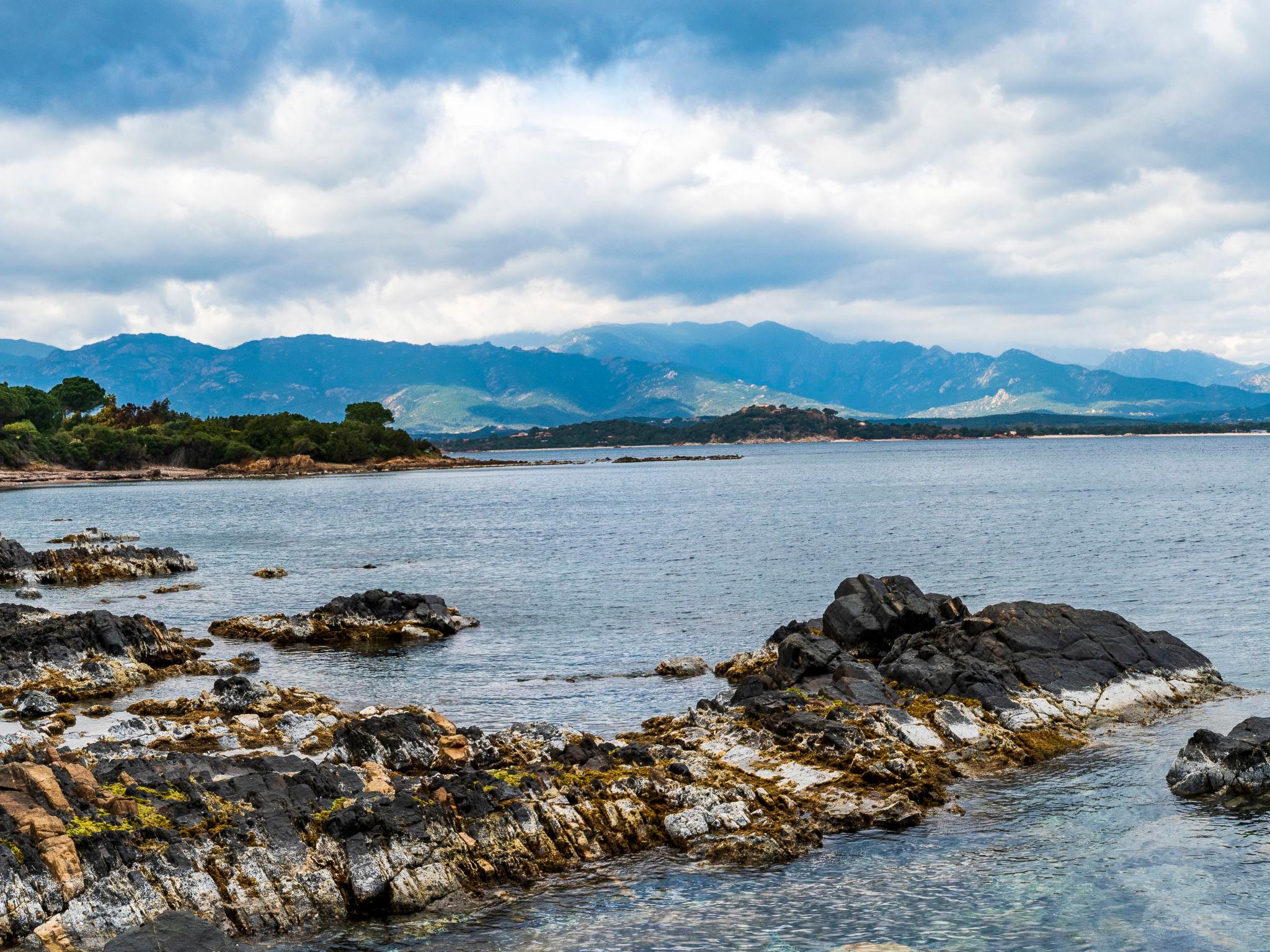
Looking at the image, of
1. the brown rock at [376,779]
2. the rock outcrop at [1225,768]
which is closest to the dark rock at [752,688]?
the rock outcrop at [1225,768]

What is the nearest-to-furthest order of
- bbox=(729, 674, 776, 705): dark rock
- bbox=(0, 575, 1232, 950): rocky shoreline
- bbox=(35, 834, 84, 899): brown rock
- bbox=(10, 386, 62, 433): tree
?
1. bbox=(35, 834, 84, 899): brown rock
2. bbox=(0, 575, 1232, 950): rocky shoreline
3. bbox=(729, 674, 776, 705): dark rock
4. bbox=(10, 386, 62, 433): tree

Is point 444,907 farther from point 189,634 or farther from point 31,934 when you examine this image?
point 189,634

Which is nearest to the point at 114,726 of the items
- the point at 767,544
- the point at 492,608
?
the point at 492,608

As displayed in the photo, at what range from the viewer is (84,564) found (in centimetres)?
6347

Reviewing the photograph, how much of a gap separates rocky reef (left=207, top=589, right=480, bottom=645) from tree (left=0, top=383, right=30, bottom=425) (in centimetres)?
16904

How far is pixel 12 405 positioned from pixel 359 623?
17610 centimetres

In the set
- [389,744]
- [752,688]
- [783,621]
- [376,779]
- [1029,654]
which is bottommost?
[783,621]

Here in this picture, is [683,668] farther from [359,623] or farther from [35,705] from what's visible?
[35,705]

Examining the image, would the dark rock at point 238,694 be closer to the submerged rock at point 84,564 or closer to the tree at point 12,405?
the submerged rock at point 84,564

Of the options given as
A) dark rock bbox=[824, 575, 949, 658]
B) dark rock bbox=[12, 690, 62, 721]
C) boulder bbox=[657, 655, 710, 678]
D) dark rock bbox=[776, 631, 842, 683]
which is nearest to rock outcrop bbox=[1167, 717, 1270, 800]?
dark rock bbox=[776, 631, 842, 683]

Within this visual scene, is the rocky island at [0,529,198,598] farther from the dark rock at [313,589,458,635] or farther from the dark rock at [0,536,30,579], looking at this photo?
the dark rock at [313,589,458,635]

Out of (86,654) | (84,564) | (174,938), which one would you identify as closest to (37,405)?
(84,564)

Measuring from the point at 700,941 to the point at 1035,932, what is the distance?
546 cm

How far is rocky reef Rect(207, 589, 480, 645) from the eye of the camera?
4297cm
